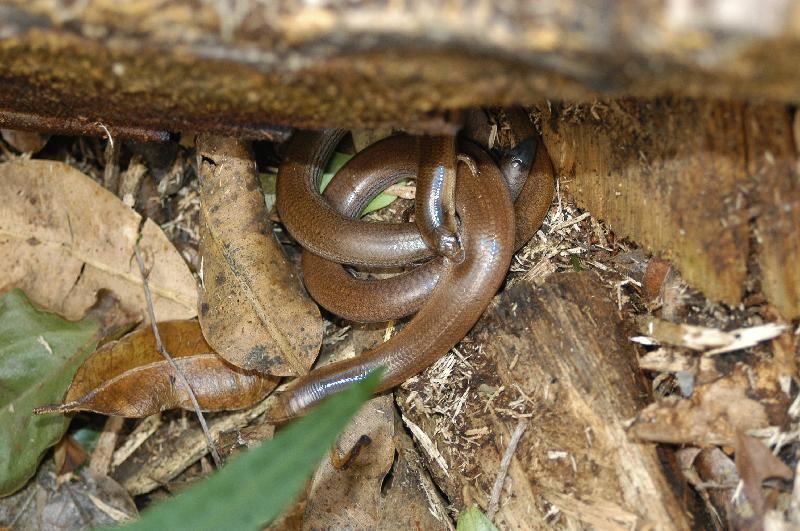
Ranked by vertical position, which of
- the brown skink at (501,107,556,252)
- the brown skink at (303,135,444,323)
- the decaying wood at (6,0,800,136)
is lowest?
the brown skink at (303,135,444,323)

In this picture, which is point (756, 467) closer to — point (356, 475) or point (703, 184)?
point (703, 184)

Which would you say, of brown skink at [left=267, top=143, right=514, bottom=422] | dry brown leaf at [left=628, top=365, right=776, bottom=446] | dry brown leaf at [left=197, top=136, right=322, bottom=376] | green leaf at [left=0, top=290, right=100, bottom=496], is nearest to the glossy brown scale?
brown skink at [left=267, top=143, right=514, bottom=422]

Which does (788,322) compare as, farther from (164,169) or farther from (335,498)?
(164,169)

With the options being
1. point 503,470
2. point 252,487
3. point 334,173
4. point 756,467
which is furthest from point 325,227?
point 756,467

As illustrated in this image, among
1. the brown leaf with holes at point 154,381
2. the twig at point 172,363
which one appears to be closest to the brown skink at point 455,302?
the brown leaf with holes at point 154,381

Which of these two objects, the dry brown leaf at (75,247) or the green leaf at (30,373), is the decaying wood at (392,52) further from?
the green leaf at (30,373)

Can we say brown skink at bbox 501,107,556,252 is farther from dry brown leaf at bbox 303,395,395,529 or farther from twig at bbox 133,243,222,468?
twig at bbox 133,243,222,468
